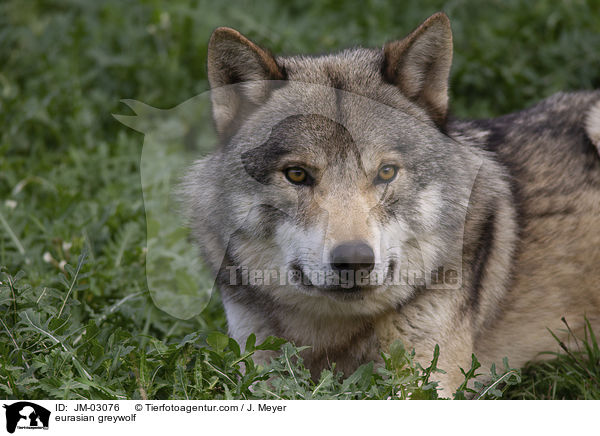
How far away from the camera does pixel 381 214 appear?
153 inches

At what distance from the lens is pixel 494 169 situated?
470cm

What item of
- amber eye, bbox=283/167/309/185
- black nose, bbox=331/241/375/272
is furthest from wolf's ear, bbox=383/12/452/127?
black nose, bbox=331/241/375/272

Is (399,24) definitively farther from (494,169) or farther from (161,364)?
(161,364)

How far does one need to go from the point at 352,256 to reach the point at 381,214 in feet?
1.41

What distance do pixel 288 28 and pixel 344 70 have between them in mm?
4168

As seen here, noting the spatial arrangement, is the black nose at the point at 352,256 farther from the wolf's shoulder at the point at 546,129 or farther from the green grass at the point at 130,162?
the wolf's shoulder at the point at 546,129

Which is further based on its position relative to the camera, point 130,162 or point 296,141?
point 130,162

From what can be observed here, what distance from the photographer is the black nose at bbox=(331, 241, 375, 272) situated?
11.7 ft

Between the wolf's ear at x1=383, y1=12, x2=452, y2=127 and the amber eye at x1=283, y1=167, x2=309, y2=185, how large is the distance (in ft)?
2.78
